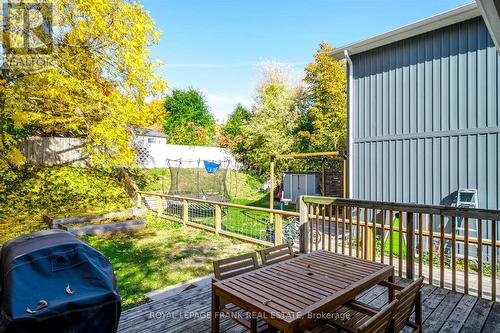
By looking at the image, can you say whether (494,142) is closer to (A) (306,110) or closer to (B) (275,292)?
(B) (275,292)

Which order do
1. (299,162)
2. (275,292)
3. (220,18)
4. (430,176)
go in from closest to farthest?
1. (275,292)
2. (430,176)
3. (220,18)
4. (299,162)

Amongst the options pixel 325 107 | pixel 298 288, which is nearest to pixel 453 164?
pixel 298 288

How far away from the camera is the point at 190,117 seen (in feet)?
79.7

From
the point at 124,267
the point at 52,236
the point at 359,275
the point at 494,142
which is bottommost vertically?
the point at 124,267

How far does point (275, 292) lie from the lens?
2.05m

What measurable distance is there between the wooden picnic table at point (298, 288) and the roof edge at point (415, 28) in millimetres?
5061

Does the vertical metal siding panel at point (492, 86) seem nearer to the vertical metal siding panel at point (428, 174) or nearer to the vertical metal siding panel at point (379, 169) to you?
the vertical metal siding panel at point (428, 174)

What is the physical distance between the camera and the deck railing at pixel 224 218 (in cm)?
689

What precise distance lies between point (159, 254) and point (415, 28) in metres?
6.83

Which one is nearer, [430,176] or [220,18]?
[430,176]

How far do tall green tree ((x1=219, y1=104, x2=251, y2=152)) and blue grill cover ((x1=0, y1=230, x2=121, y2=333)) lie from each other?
53.6 feet

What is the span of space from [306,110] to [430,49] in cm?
1213

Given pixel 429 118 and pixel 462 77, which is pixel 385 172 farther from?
pixel 462 77

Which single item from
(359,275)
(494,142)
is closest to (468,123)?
(494,142)
